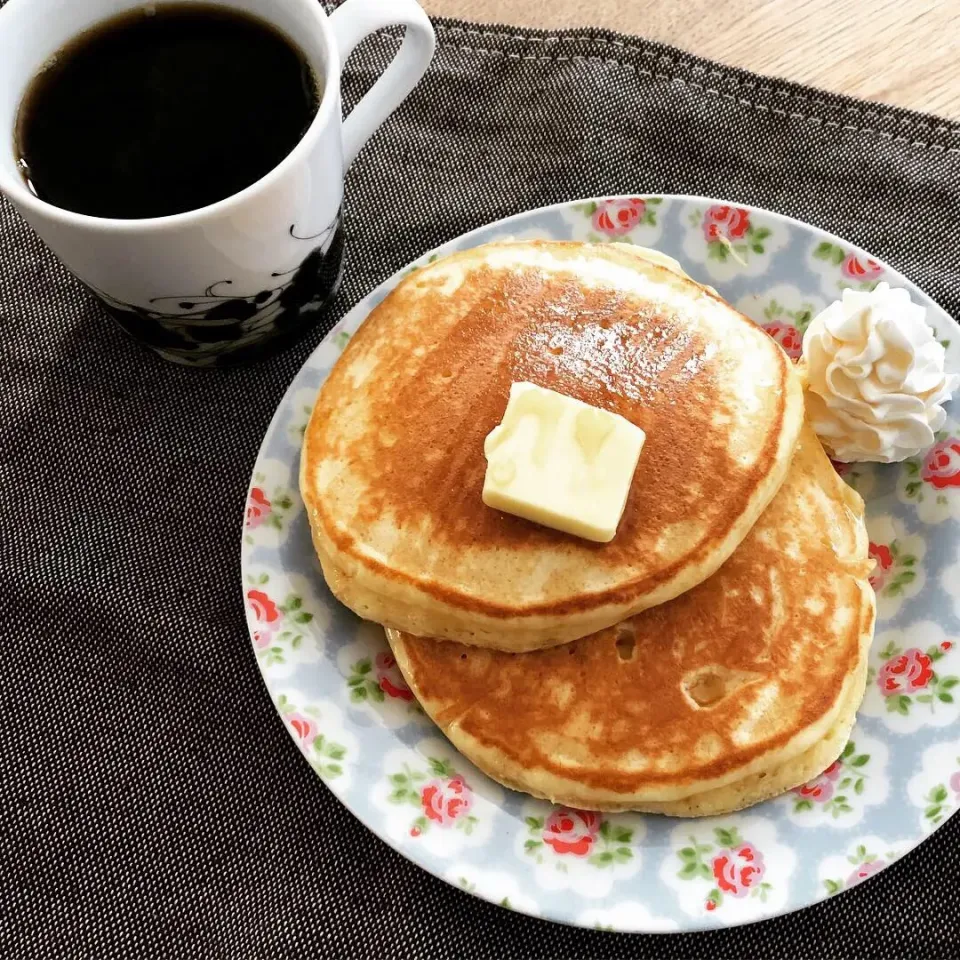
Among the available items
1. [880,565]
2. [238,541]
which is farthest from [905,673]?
[238,541]

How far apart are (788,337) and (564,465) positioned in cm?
Answer: 48

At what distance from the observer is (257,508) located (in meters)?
1.22

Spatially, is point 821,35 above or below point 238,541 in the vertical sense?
above

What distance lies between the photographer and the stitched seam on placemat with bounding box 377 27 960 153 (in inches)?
59.6

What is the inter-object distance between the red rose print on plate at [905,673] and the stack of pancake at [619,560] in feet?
0.12

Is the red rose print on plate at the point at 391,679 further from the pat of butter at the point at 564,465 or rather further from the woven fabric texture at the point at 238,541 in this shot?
the pat of butter at the point at 564,465

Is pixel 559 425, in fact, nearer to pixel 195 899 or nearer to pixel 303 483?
pixel 303 483

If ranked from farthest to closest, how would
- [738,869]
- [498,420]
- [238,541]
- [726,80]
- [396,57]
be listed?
[726,80], [238,541], [396,57], [498,420], [738,869]

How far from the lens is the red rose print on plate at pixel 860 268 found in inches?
49.0

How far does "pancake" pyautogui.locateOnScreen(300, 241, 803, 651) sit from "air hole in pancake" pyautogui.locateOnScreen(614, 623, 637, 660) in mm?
59

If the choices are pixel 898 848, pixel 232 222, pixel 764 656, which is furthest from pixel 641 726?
pixel 232 222

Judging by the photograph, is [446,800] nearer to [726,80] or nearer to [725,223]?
[725,223]

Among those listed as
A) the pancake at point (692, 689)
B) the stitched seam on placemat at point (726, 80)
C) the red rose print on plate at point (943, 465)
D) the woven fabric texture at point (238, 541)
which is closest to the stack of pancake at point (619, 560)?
the pancake at point (692, 689)

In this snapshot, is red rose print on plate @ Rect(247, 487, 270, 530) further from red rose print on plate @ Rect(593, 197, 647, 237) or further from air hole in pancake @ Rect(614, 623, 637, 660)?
red rose print on plate @ Rect(593, 197, 647, 237)
